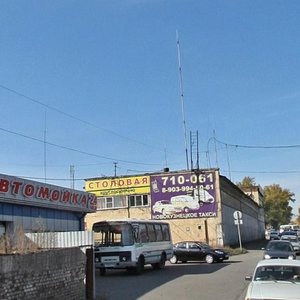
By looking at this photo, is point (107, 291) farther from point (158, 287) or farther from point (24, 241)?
point (24, 241)

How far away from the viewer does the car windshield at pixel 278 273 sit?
11906 mm

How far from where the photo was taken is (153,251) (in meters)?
28.8

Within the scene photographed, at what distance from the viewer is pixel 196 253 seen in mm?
34094

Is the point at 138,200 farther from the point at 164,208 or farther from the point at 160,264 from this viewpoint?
the point at 160,264

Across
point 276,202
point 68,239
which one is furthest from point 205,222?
point 276,202

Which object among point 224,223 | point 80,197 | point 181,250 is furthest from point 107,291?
point 224,223

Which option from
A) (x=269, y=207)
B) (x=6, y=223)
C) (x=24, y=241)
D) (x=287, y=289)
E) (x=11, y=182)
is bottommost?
(x=287, y=289)

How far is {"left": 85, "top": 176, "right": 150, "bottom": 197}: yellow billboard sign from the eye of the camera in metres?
52.6

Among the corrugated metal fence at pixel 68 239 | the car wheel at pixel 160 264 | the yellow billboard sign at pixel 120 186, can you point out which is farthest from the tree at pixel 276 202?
the corrugated metal fence at pixel 68 239

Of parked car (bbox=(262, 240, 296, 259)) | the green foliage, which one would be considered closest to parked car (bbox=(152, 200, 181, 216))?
parked car (bbox=(262, 240, 296, 259))

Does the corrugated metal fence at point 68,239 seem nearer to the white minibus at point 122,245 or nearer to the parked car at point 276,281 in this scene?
the parked car at point 276,281

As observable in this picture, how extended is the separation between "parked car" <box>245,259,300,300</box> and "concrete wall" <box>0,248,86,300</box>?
15.1ft

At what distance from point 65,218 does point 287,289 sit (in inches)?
791

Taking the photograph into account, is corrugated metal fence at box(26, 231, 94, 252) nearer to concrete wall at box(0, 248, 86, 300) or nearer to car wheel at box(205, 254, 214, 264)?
concrete wall at box(0, 248, 86, 300)
